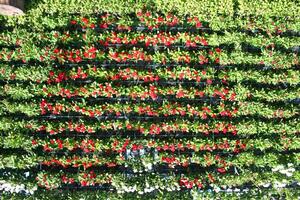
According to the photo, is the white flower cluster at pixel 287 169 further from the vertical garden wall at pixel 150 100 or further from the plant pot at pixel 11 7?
the plant pot at pixel 11 7

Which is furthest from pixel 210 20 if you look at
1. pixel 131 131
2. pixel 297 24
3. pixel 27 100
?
pixel 27 100

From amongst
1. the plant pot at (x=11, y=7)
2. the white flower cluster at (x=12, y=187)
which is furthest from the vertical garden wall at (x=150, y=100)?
the plant pot at (x=11, y=7)

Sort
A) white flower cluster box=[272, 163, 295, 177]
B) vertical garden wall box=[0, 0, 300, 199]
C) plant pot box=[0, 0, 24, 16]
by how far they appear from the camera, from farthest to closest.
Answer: white flower cluster box=[272, 163, 295, 177]
vertical garden wall box=[0, 0, 300, 199]
plant pot box=[0, 0, 24, 16]

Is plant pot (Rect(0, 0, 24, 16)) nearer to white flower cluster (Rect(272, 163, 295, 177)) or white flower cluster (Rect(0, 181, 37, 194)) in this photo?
white flower cluster (Rect(0, 181, 37, 194))

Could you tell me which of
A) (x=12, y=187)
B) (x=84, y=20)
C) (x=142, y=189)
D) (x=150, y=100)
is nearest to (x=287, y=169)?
(x=142, y=189)

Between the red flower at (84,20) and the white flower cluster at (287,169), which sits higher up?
the red flower at (84,20)

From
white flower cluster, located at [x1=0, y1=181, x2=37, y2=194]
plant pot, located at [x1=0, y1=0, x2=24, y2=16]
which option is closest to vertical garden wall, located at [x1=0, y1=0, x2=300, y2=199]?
white flower cluster, located at [x1=0, y1=181, x2=37, y2=194]
